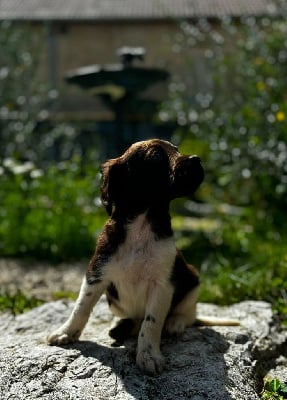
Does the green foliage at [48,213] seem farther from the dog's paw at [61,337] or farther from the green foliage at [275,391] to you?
the green foliage at [275,391]

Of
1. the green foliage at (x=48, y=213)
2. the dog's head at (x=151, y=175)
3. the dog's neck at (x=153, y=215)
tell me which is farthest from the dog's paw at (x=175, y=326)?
the green foliage at (x=48, y=213)

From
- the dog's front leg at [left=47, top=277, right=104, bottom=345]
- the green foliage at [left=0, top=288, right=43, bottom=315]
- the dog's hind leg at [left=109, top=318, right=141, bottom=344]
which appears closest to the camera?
the dog's front leg at [left=47, top=277, right=104, bottom=345]

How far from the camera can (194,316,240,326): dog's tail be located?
355 cm

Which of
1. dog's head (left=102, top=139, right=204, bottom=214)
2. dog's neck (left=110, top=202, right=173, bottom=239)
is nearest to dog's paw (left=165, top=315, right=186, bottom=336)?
dog's neck (left=110, top=202, right=173, bottom=239)

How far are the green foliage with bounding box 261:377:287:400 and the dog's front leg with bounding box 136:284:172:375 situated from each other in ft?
1.84

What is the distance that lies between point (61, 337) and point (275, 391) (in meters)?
1.12

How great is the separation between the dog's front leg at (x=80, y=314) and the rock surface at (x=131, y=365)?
0.05 meters

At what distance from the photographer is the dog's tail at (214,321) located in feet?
11.6

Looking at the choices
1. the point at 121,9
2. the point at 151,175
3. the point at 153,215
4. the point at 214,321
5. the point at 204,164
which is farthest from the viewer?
the point at 121,9

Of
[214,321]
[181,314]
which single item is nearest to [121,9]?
[214,321]

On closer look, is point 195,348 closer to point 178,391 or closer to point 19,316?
point 178,391

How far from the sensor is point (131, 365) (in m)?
2.92

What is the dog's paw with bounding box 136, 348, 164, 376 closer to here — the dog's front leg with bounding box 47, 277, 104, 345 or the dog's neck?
the dog's front leg with bounding box 47, 277, 104, 345

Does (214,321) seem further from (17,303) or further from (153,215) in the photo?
(17,303)
